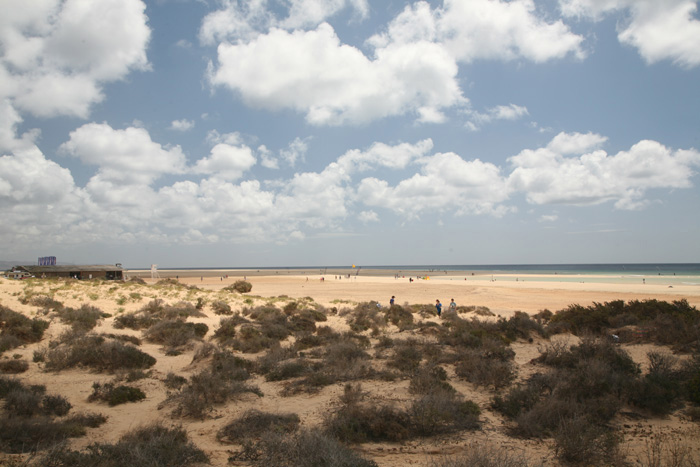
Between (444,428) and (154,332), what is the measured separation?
1222 cm

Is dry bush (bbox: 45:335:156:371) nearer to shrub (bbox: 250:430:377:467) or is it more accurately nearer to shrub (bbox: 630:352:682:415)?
shrub (bbox: 250:430:377:467)

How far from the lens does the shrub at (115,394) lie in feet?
27.3

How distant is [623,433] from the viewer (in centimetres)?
625

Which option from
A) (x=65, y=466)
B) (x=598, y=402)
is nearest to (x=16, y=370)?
(x=65, y=466)

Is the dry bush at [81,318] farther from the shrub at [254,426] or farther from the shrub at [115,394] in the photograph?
the shrub at [254,426]

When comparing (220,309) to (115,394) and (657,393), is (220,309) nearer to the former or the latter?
(115,394)

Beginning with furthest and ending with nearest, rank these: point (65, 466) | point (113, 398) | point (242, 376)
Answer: point (242, 376) < point (113, 398) < point (65, 466)

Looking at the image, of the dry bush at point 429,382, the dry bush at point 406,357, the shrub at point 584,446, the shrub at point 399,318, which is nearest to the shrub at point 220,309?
the shrub at point 399,318

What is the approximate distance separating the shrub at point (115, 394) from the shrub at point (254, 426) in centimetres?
308

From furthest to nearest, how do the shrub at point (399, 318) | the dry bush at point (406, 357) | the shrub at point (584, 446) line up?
the shrub at point (399, 318) < the dry bush at point (406, 357) < the shrub at point (584, 446)

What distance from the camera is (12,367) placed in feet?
32.9

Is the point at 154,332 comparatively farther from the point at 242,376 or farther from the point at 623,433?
the point at 623,433

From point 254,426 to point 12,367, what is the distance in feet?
26.0

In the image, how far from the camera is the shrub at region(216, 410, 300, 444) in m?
6.34
